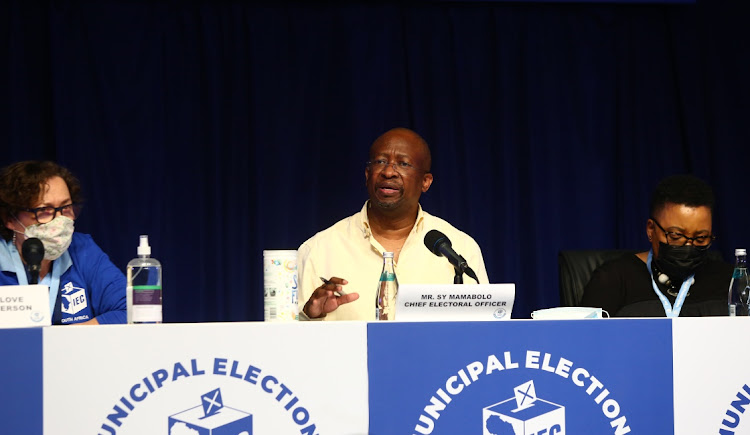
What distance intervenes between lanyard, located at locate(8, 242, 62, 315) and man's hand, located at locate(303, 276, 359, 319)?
2.68 feet

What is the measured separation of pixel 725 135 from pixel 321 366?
11.4 ft

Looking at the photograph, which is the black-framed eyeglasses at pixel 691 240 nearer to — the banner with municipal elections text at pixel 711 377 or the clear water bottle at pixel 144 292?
the banner with municipal elections text at pixel 711 377

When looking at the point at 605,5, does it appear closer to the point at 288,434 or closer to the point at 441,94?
the point at 441,94

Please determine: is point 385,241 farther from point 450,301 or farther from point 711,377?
point 711,377

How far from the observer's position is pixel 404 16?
4508 millimetres

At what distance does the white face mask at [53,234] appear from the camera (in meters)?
2.47

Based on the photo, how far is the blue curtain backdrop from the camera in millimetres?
4305

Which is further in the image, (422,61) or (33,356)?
(422,61)

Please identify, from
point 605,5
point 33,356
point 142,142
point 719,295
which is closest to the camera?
point 33,356

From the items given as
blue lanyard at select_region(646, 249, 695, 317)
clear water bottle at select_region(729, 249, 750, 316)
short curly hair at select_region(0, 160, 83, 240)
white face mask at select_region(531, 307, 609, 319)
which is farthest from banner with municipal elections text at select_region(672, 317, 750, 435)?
short curly hair at select_region(0, 160, 83, 240)

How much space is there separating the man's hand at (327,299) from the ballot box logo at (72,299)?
2.49 ft

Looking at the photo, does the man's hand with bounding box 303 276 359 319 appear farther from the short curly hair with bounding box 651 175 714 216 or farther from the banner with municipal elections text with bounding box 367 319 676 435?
the short curly hair with bounding box 651 175 714 216

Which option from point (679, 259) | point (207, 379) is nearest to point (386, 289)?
point (207, 379)

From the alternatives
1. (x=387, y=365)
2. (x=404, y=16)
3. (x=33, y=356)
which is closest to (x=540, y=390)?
(x=387, y=365)
